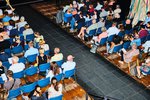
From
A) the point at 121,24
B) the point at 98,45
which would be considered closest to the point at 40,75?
the point at 98,45

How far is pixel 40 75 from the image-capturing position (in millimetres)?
8859

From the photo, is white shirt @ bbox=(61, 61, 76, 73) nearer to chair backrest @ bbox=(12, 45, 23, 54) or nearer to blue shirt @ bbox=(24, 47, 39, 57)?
blue shirt @ bbox=(24, 47, 39, 57)

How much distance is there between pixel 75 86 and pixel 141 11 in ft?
22.4

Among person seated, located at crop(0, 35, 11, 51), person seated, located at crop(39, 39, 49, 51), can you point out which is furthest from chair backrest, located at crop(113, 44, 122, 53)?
person seated, located at crop(0, 35, 11, 51)

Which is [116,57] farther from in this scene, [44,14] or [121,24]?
[44,14]

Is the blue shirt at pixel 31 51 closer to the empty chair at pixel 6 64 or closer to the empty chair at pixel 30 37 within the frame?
the empty chair at pixel 6 64

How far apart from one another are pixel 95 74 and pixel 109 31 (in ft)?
7.90

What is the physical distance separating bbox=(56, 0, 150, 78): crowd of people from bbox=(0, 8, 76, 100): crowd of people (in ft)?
6.91

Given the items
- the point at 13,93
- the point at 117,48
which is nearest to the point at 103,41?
the point at 117,48

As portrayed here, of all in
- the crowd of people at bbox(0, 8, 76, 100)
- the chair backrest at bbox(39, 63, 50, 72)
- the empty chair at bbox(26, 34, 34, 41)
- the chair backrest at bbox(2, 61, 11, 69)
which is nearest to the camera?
the crowd of people at bbox(0, 8, 76, 100)

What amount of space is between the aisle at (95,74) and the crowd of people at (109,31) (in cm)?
45

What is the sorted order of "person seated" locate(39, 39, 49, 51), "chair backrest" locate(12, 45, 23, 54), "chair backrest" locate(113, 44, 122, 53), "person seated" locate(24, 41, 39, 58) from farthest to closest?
1. "chair backrest" locate(113, 44, 122, 53)
2. "chair backrest" locate(12, 45, 23, 54)
3. "person seated" locate(39, 39, 49, 51)
4. "person seated" locate(24, 41, 39, 58)

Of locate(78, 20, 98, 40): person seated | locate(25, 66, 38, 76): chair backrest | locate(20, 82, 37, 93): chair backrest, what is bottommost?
locate(20, 82, 37, 93): chair backrest

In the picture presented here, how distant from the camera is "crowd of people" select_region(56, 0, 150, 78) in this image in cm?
987
